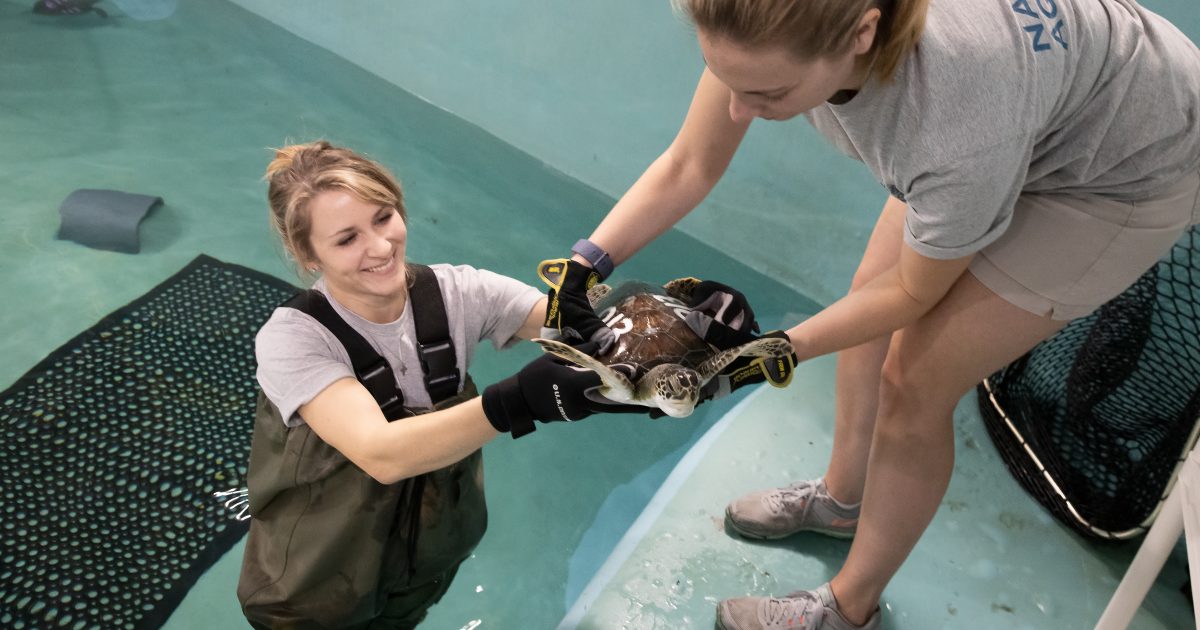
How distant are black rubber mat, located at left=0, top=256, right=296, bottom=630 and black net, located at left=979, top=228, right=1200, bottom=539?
187 cm

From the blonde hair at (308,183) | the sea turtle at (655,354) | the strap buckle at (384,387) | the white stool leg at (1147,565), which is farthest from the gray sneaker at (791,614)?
the blonde hair at (308,183)

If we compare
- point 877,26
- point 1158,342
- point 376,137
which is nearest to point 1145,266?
point 877,26

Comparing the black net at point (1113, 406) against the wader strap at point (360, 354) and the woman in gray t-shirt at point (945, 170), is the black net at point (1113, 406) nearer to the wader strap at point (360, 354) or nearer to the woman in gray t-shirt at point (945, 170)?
the woman in gray t-shirt at point (945, 170)

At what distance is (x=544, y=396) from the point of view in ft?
3.64

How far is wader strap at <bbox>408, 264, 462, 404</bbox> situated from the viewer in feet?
4.37

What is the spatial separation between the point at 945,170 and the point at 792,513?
1066mm

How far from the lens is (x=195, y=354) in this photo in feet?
7.69

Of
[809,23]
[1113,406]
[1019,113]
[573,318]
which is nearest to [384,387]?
[573,318]

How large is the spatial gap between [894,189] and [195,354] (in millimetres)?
1928

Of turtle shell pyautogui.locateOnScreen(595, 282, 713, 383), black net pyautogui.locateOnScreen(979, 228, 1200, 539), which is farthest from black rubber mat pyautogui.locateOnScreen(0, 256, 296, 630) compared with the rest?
black net pyautogui.locateOnScreen(979, 228, 1200, 539)

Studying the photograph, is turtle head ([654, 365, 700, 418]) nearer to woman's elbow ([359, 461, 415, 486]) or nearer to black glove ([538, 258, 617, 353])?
black glove ([538, 258, 617, 353])

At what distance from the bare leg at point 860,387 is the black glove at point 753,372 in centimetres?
39

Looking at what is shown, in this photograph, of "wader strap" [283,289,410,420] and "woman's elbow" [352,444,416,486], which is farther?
"wader strap" [283,289,410,420]

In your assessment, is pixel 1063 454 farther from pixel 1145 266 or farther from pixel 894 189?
pixel 894 189
